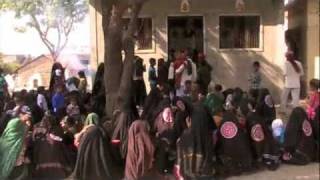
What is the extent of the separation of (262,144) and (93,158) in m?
2.36

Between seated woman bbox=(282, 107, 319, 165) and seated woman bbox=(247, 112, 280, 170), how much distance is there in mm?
239

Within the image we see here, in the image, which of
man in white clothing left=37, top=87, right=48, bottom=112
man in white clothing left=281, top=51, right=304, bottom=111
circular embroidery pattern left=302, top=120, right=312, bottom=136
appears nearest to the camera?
circular embroidery pattern left=302, top=120, right=312, bottom=136

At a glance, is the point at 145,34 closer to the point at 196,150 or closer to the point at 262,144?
the point at 262,144

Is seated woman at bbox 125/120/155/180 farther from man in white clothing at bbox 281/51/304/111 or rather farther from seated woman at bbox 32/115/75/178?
man in white clothing at bbox 281/51/304/111

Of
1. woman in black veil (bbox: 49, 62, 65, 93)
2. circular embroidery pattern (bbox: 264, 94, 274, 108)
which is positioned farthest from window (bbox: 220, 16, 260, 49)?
circular embroidery pattern (bbox: 264, 94, 274, 108)

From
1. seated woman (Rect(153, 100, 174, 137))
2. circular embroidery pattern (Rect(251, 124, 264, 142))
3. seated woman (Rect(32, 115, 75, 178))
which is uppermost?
seated woman (Rect(153, 100, 174, 137))

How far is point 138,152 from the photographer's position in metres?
8.20

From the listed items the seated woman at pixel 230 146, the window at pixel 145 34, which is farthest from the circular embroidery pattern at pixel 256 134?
the window at pixel 145 34

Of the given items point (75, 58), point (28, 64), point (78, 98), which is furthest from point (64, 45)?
point (78, 98)

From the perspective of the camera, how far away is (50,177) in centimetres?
860

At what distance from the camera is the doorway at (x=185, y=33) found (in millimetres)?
16844

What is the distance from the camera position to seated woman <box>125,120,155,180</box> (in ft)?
26.9

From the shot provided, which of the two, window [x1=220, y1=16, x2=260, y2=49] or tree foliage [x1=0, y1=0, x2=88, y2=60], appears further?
tree foliage [x1=0, y1=0, x2=88, y2=60]

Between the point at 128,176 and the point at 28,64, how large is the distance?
20.5 m
